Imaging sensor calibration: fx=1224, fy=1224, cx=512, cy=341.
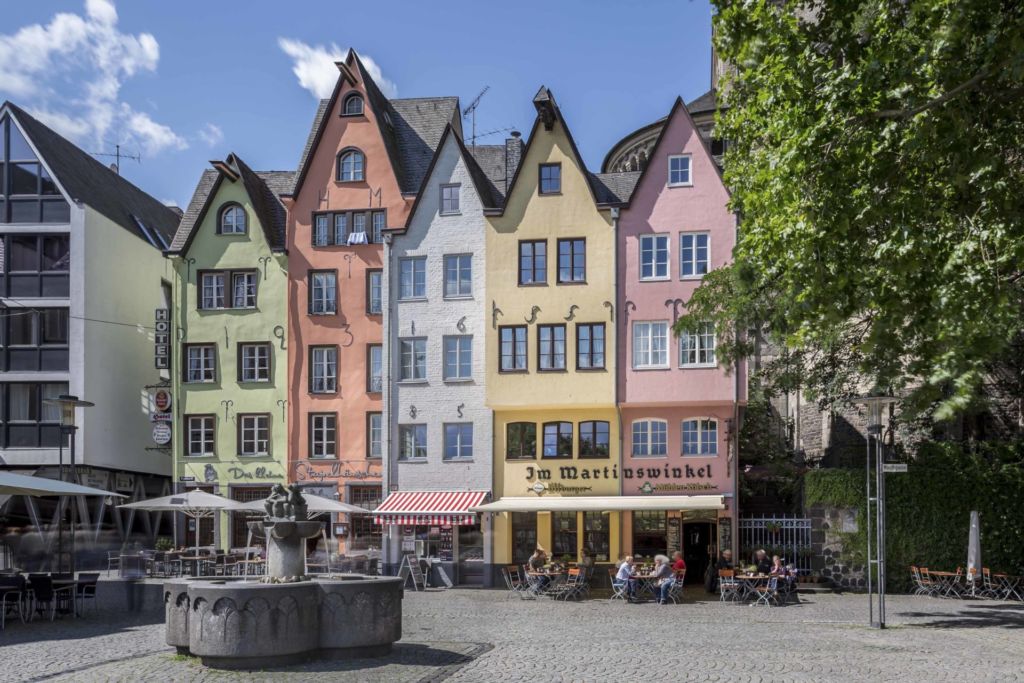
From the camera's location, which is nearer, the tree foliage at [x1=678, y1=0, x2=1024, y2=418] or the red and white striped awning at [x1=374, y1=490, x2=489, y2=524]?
the tree foliage at [x1=678, y1=0, x2=1024, y2=418]

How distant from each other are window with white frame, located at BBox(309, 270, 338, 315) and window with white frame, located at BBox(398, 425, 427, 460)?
4.92m

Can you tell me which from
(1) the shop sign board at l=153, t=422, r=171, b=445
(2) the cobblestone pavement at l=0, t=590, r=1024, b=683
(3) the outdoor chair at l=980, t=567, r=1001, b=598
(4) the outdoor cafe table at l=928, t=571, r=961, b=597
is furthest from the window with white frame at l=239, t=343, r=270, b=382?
(3) the outdoor chair at l=980, t=567, r=1001, b=598

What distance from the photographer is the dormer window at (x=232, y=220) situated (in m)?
40.5

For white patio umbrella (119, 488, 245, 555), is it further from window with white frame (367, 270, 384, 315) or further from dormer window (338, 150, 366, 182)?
dormer window (338, 150, 366, 182)

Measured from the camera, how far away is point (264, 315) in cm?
3988

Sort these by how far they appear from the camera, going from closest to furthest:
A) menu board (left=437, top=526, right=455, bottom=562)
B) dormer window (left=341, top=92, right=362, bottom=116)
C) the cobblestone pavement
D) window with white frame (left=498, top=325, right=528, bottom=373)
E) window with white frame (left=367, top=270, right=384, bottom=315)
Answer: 1. the cobblestone pavement
2. window with white frame (left=498, top=325, right=528, bottom=373)
3. menu board (left=437, top=526, right=455, bottom=562)
4. window with white frame (left=367, top=270, right=384, bottom=315)
5. dormer window (left=341, top=92, right=362, bottom=116)

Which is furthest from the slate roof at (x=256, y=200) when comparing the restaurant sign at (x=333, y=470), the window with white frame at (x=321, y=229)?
the restaurant sign at (x=333, y=470)

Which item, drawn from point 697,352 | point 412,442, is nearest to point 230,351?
point 412,442

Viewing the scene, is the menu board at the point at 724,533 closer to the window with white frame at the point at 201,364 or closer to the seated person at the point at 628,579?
the seated person at the point at 628,579

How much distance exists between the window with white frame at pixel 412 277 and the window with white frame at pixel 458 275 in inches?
28.9

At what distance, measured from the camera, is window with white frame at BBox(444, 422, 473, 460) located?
36.8 m

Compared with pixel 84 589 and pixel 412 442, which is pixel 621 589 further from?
pixel 84 589

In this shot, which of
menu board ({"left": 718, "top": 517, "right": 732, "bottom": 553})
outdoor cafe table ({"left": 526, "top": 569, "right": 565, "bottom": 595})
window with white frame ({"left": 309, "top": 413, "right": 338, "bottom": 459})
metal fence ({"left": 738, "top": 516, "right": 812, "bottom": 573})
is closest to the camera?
outdoor cafe table ({"left": 526, "top": 569, "right": 565, "bottom": 595})

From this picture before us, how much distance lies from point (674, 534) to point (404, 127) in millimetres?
17146
